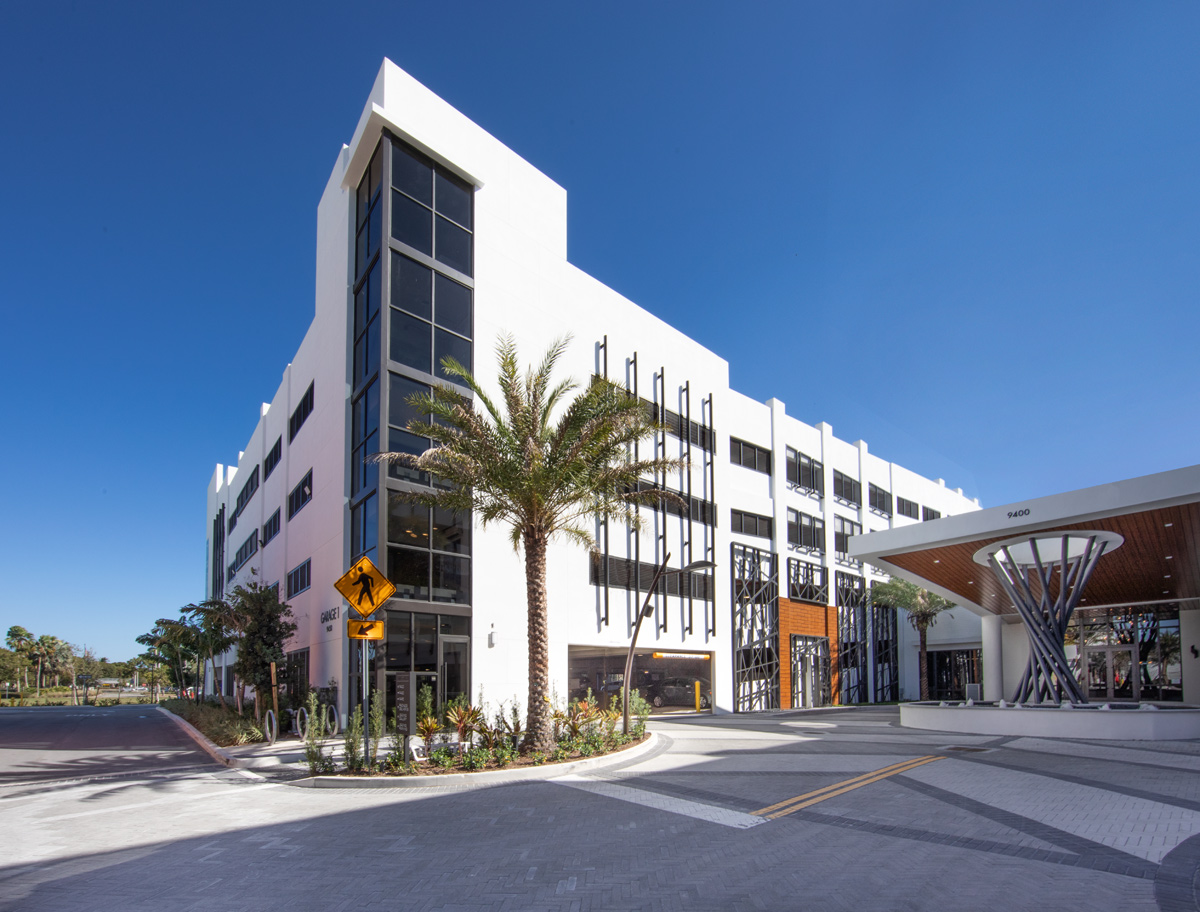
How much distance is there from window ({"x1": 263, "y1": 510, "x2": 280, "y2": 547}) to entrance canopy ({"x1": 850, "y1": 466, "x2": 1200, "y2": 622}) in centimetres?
2435

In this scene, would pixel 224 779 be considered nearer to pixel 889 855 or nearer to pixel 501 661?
pixel 501 661

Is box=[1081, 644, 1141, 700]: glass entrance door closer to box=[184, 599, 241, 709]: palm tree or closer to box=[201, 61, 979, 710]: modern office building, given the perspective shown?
box=[201, 61, 979, 710]: modern office building

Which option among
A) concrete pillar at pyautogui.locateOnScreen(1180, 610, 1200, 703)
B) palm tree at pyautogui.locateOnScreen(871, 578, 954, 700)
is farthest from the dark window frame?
concrete pillar at pyautogui.locateOnScreen(1180, 610, 1200, 703)

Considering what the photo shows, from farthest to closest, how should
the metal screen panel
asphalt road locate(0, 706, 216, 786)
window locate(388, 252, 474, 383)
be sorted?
the metal screen panel < window locate(388, 252, 474, 383) < asphalt road locate(0, 706, 216, 786)

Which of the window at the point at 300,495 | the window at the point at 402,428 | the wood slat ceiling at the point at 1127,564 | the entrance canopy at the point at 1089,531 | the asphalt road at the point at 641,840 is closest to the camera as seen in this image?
the asphalt road at the point at 641,840

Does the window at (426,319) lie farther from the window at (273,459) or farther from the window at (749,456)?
the window at (749,456)

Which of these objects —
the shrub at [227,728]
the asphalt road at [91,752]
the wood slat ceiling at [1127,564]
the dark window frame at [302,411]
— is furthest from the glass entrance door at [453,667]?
the wood slat ceiling at [1127,564]

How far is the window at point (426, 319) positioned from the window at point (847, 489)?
27.0 metres

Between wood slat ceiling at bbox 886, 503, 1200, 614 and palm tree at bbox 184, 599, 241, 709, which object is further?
palm tree at bbox 184, 599, 241, 709

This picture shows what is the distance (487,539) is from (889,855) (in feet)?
59.3

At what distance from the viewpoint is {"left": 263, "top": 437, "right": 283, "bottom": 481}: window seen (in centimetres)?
3634

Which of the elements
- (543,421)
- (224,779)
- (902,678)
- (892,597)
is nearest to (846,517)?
(892,597)

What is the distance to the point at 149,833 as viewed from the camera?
10047 millimetres

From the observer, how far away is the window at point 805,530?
40.5 m
